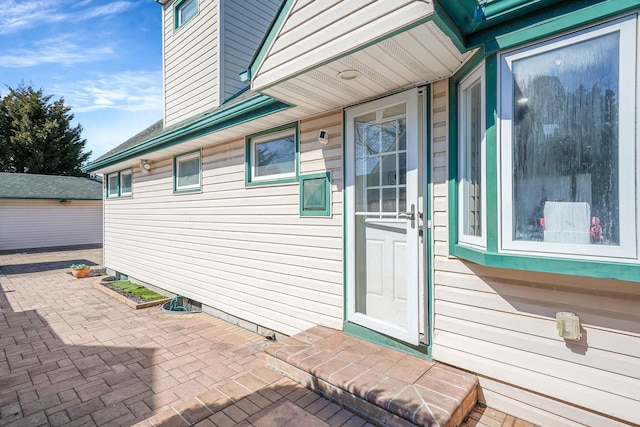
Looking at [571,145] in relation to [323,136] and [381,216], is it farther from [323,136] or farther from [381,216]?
[323,136]

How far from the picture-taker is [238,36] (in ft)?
20.1

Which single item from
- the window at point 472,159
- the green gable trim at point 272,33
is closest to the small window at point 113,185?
the green gable trim at point 272,33

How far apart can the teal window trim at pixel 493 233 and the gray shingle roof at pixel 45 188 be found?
17672 millimetres

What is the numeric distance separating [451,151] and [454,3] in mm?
1032

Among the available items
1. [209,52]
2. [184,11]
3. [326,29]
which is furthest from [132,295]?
[326,29]

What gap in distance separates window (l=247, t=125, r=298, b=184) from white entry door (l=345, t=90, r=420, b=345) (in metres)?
0.94

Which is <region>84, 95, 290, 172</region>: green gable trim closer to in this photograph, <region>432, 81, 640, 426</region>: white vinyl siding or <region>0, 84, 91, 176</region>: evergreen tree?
<region>432, 81, 640, 426</region>: white vinyl siding

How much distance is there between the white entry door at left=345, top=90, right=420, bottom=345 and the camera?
2.72m

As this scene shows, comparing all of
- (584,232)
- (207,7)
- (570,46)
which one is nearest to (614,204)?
(584,232)

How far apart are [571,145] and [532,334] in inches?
49.4

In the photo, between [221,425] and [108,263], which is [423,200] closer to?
[221,425]

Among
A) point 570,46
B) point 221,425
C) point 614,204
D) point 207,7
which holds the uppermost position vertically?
point 207,7

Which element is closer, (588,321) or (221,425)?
(588,321)

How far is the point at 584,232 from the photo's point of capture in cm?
181
